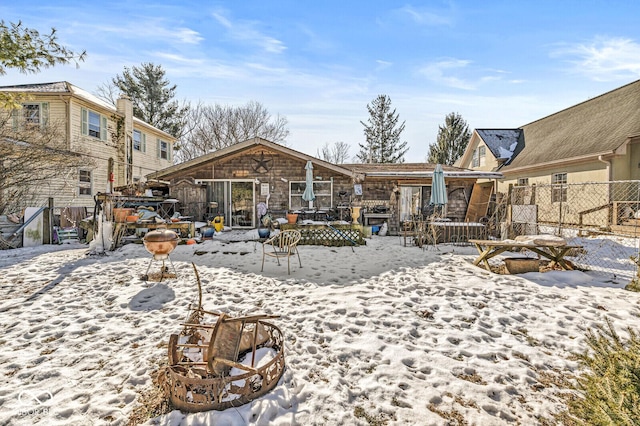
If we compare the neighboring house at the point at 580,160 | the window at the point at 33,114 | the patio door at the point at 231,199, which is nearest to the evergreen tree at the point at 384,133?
the neighboring house at the point at 580,160

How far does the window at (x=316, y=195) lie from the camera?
1243 cm

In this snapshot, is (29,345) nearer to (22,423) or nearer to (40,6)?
(22,423)

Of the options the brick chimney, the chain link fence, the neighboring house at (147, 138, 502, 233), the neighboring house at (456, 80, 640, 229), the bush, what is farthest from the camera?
the brick chimney

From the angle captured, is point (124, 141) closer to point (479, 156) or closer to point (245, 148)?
point (245, 148)

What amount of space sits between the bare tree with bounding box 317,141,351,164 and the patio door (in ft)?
81.0

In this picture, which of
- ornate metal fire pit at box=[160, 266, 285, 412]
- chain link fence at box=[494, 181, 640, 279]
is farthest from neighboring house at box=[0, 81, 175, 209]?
chain link fence at box=[494, 181, 640, 279]

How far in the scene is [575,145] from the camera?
13.2 metres

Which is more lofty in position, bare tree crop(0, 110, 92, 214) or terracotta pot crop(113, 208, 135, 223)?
bare tree crop(0, 110, 92, 214)

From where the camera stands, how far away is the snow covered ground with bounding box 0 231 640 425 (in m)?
2.24

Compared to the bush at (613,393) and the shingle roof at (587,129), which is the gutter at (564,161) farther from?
the bush at (613,393)

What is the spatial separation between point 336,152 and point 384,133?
7.67m

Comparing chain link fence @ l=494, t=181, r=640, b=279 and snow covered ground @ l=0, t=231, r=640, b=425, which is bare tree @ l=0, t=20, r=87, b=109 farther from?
chain link fence @ l=494, t=181, r=640, b=279

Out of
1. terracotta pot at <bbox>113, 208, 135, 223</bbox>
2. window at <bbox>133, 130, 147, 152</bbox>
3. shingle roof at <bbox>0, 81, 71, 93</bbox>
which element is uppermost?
shingle roof at <bbox>0, 81, 71, 93</bbox>

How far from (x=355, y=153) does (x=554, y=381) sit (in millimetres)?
31152
